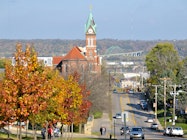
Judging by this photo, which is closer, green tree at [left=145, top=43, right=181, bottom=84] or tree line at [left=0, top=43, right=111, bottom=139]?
tree line at [left=0, top=43, right=111, bottom=139]

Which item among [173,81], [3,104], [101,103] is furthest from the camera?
[173,81]

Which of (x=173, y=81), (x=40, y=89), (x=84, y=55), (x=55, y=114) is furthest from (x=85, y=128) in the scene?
(x=84, y=55)

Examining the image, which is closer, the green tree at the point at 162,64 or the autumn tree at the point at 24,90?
the autumn tree at the point at 24,90

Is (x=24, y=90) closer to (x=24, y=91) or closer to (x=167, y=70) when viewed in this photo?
(x=24, y=91)

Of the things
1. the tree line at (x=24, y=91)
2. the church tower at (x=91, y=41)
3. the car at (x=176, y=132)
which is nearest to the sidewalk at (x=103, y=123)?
the car at (x=176, y=132)

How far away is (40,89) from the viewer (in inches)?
1320

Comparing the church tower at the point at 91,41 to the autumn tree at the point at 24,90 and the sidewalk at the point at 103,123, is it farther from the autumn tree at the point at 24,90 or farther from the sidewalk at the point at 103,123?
the autumn tree at the point at 24,90

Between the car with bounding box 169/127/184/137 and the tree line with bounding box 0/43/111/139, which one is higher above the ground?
the tree line with bounding box 0/43/111/139

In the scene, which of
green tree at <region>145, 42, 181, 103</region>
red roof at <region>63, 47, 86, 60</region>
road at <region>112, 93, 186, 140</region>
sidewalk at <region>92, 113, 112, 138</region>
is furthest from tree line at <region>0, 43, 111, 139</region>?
red roof at <region>63, 47, 86, 60</region>

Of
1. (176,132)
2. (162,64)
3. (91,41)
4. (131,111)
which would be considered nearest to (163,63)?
(162,64)

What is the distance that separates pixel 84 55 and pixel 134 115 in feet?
150
